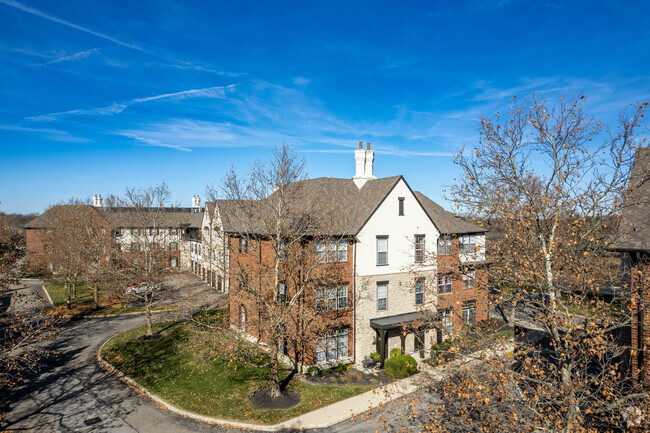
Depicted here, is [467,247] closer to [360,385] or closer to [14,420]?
[360,385]

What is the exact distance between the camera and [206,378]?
2161cm

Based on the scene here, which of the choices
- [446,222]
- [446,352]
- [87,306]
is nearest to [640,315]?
[446,352]

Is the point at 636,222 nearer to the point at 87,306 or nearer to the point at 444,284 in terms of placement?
the point at 444,284

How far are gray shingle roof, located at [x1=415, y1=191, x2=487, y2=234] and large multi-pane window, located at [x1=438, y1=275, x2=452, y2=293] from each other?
147 inches

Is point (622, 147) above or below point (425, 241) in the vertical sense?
above

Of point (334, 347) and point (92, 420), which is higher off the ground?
point (334, 347)

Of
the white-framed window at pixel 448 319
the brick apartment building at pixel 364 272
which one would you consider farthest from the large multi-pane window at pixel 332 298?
the white-framed window at pixel 448 319

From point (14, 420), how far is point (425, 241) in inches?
1025

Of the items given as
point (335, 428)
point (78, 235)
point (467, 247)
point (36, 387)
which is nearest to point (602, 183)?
point (335, 428)

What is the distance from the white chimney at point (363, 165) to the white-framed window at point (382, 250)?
6.23m

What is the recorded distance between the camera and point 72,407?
59.8 feet

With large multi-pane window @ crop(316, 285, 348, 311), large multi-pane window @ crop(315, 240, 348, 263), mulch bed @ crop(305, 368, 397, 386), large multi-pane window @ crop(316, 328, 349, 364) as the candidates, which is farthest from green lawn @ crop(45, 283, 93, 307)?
large multi-pane window @ crop(315, 240, 348, 263)

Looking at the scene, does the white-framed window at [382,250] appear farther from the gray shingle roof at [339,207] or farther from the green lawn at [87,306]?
the green lawn at [87,306]

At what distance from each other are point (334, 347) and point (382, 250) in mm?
7435
